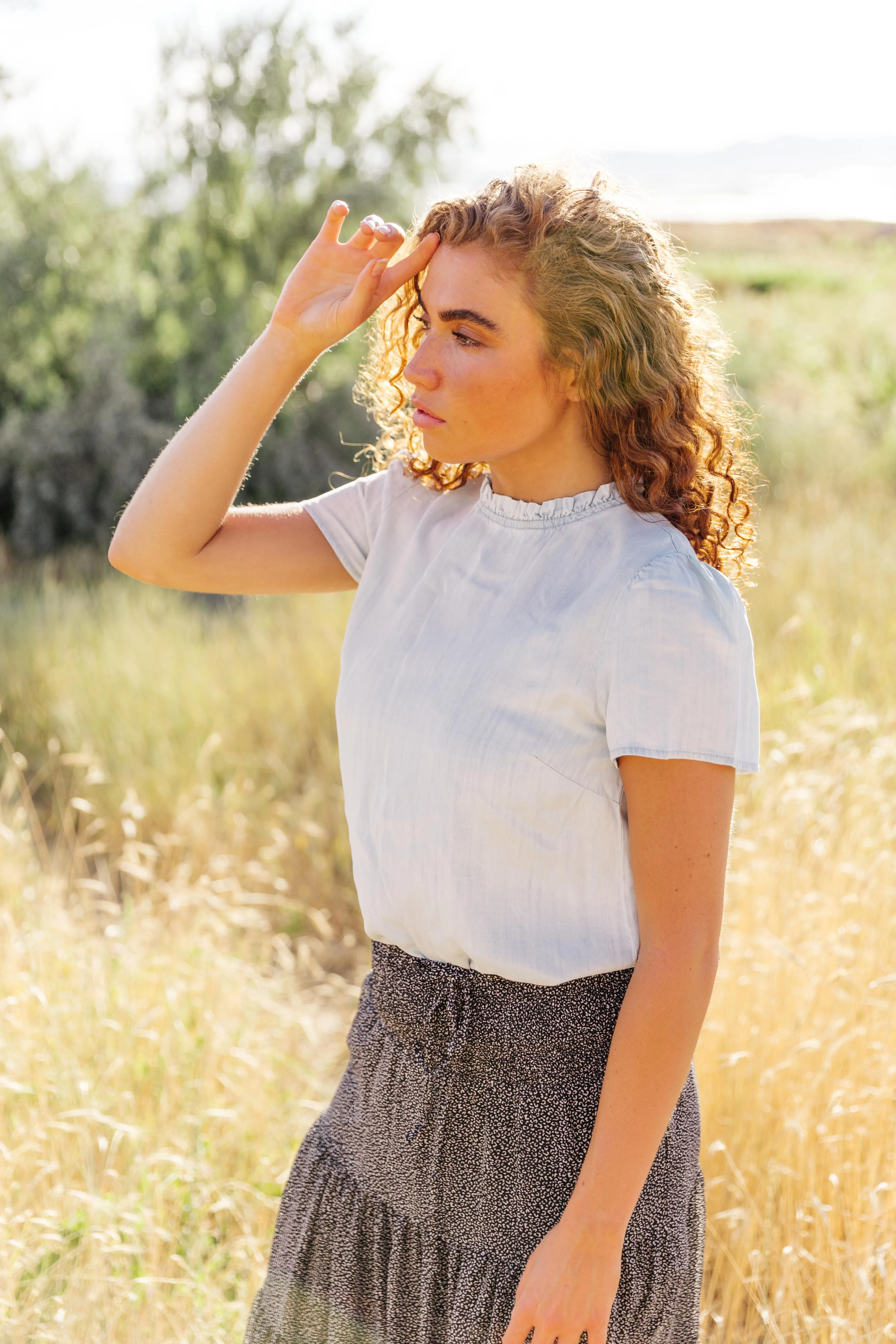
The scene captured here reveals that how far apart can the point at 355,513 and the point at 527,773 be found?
0.64m

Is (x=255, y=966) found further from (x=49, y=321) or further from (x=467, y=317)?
(x=49, y=321)

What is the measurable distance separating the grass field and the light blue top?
3.31 ft

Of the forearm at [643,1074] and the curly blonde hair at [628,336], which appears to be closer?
the forearm at [643,1074]

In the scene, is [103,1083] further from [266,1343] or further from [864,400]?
[864,400]

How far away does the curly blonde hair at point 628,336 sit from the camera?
1.48m

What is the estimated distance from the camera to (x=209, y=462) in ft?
5.66

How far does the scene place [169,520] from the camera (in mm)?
1749

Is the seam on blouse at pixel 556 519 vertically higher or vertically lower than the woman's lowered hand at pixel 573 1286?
higher

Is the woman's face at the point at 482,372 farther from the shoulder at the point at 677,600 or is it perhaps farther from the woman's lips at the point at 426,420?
the shoulder at the point at 677,600

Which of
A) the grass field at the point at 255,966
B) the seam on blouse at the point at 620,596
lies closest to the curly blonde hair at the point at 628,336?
the seam on blouse at the point at 620,596

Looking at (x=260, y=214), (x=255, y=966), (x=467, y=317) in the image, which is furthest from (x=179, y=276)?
(x=467, y=317)

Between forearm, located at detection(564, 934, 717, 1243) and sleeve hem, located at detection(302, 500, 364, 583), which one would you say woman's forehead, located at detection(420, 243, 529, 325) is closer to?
sleeve hem, located at detection(302, 500, 364, 583)

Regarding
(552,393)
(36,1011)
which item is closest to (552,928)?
(552,393)

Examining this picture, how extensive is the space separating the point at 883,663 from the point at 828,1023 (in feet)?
7.85
